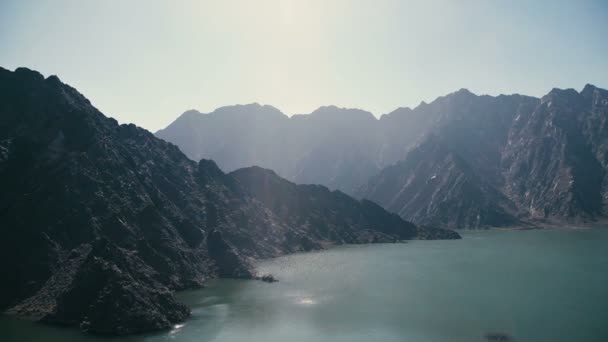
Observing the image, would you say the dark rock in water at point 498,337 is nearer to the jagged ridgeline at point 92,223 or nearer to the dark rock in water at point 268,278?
the jagged ridgeline at point 92,223

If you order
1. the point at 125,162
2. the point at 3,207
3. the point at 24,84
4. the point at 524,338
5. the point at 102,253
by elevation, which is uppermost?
the point at 24,84

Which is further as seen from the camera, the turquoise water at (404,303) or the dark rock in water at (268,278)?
the dark rock in water at (268,278)

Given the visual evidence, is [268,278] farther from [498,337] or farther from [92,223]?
[498,337]

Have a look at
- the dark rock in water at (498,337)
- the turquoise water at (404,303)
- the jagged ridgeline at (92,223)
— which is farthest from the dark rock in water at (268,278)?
the dark rock in water at (498,337)

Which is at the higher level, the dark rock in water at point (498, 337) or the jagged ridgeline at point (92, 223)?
the jagged ridgeline at point (92, 223)

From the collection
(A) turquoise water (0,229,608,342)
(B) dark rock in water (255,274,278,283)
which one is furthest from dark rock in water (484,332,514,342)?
(B) dark rock in water (255,274,278,283)

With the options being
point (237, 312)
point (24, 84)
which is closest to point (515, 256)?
point (237, 312)

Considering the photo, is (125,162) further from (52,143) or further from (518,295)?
(518,295)
